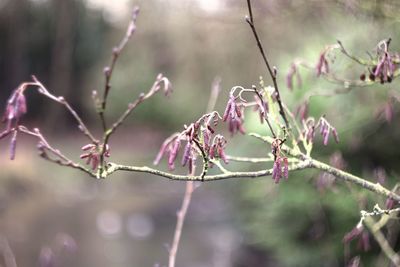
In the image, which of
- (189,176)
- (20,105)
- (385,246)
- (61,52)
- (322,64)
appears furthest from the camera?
(61,52)

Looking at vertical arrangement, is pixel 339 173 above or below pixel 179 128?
below

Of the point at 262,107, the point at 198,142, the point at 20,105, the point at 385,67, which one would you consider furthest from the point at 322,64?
the point at 20,105

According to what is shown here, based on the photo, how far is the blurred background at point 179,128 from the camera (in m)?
4.99

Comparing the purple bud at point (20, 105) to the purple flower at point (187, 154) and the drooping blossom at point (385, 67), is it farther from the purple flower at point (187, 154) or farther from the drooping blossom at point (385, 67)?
the drooping blossom at point (385, 67)

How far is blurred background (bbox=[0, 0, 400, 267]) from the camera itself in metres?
4.99

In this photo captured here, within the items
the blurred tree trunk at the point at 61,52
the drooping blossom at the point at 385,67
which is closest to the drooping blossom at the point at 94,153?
the drooping blossom at the point at 385,67

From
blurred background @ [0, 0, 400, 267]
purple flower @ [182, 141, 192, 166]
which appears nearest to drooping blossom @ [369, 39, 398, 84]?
blurred background @ [0, 0, 400, 267]

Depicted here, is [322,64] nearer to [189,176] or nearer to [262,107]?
[262,107]

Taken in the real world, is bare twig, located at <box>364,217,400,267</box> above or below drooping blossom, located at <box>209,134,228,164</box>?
below

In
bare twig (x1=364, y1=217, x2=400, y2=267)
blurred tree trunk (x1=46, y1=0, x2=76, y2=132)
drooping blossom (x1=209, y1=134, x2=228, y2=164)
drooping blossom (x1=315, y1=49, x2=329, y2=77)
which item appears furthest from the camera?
blurred tree trunk (x1=46, y1=0, x2=76, y2=132)

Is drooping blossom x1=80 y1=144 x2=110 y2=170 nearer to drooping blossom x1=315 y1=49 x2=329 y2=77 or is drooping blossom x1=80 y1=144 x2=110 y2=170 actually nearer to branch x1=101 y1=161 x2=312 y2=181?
branch x1=101 y1=161 x2=312 y2=181

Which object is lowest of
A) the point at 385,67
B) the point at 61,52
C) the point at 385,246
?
the point at 385,246

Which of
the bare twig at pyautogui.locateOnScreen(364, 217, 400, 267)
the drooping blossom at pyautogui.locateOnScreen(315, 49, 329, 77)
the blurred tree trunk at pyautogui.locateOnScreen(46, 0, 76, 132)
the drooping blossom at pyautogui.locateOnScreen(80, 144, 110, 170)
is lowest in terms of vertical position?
the bare twig at pyautogui.locateOnScreen(364, 217, 400, 267)

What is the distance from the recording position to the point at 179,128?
19.9 m
